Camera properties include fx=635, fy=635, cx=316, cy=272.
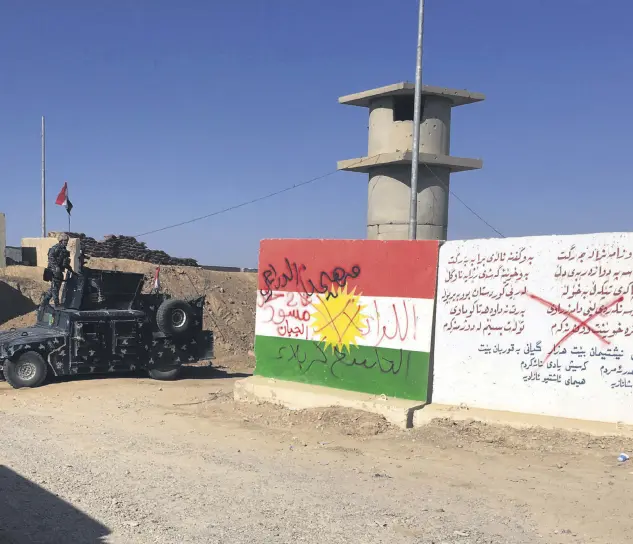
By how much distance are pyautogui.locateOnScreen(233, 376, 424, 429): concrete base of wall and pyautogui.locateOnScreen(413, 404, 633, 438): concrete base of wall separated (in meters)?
0.20

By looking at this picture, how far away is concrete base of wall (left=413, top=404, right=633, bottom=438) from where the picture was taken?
687 centimetres

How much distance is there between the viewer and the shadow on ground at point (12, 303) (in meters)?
18.2

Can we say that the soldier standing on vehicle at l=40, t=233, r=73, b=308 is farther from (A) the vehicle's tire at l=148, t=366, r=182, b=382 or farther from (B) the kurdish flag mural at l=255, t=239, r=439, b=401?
(B) the kurdish flag mural at l=255, t=239, r=439, b=401

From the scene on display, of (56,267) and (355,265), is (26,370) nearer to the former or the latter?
(56,267)

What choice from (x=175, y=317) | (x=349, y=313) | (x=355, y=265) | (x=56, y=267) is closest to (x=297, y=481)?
(x=349, y=313)

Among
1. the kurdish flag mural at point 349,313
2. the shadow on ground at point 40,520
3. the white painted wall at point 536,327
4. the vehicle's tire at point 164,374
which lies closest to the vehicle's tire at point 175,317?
the vehicle's tire at point 164,374

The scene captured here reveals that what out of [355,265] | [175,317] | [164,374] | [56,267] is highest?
[355,265]

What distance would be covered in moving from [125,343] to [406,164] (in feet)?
28.9

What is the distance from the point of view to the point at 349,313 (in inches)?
355

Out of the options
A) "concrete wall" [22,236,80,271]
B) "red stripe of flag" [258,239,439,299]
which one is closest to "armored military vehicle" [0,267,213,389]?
"red stripe of flag" [258,239,439,299]

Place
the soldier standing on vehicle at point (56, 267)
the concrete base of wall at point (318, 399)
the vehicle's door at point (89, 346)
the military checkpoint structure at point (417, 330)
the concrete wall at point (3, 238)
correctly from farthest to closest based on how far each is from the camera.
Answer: the concrete wall at point (3, 238) < the soldier standing on vehicle at point (56, 267) < the vehicle's door at point (89, 346) < the concrete base of wall at point (318, 399) < the military checkpoint structure at point (417, 330)

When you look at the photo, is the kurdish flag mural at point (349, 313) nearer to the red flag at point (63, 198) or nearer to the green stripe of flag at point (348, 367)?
the green stripe of flag at point (348, 367)

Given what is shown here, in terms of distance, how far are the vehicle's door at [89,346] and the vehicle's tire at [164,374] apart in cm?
97

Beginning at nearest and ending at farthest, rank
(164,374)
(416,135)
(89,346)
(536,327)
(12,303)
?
(536,327)
(89,346)
(164,374)
(416,135)
(12,303)
